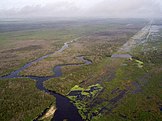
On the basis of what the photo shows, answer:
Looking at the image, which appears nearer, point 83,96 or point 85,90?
point 83,96

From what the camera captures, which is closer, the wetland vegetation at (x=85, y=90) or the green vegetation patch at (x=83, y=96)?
the wetland vegetation at (x=85, y=90)

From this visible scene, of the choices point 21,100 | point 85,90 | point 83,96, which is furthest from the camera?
point 85,90

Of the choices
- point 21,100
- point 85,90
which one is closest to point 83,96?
point 85,90

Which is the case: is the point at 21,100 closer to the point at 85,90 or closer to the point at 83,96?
the point at 83,96

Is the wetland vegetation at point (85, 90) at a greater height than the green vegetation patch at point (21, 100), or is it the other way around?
the green vegetation patch at point (21, 100)

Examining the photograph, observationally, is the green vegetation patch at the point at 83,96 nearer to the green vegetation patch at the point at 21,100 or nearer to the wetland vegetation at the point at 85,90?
the wetland vegetation at the point at 85,90

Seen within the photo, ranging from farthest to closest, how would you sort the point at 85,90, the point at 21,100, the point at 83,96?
1. the point at 85,90
2. the point at 83,96
3. the point at 21,100

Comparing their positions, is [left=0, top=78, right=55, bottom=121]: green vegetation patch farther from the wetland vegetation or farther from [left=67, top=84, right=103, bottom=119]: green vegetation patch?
[left=67, top=84, right=103, bottom=119]: green vegetation patch

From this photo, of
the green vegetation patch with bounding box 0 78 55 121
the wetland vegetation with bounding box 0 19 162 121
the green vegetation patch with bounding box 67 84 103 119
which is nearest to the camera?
the green vegetation patch with bounding box 0 78 55 121

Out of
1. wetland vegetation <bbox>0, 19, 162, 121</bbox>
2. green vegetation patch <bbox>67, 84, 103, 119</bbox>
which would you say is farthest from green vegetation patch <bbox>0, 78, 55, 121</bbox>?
green vegetation patch <bbox>67, 84, 103, 119</bbox>

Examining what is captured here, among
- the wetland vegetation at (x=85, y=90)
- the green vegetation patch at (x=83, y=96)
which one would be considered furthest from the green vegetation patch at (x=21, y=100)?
the green vegetation patch at (x=83, y=96)

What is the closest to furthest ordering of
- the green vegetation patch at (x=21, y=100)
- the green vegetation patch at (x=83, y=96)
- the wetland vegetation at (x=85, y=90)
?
the green vegetation patch at (x=21, y=100)
the wetland vegetation at (x=85, y=90)
the green vegetation patch at (x=83, y=96)
